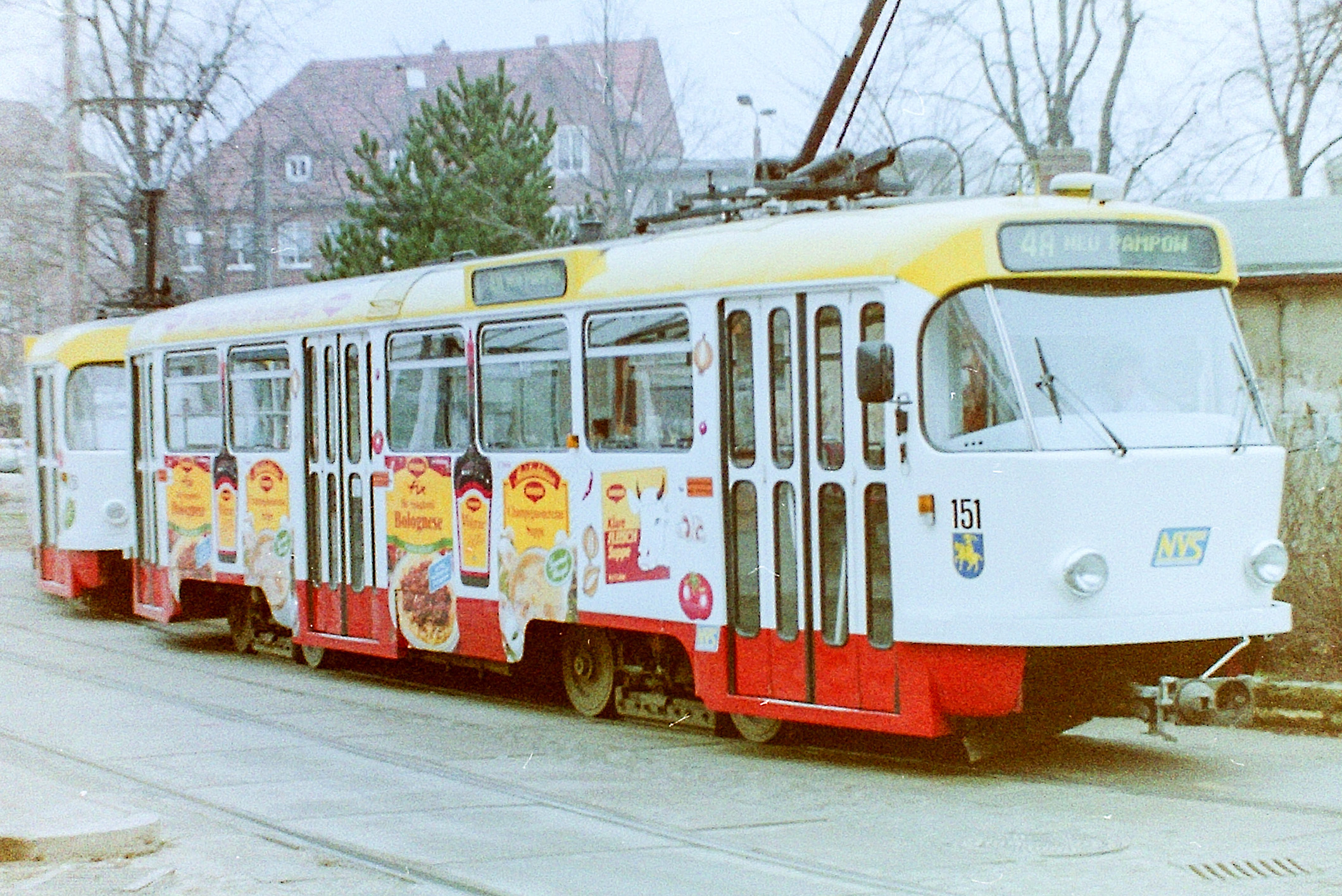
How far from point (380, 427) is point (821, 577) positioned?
16.4ft

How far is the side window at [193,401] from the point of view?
16.6m

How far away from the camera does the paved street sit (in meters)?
7.74

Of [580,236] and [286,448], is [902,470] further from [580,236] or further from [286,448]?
[286,448]

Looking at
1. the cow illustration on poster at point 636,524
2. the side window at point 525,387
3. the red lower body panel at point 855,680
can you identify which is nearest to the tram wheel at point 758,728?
the red lower body panel at point 855,680

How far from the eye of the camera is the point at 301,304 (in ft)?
50.3

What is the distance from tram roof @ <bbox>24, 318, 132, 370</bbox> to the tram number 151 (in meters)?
12.7

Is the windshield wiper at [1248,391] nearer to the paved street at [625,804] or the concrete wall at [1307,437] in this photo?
the concrete wall at [1307,437]

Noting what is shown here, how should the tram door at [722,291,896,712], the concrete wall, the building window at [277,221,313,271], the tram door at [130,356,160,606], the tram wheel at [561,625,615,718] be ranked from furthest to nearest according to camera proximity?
the building window at [277,221,313,271] → the tram door at [130,356,160,606] → the tram wheel at [561,625,615,718] → the concrete wall → the tram door at [722,291,896,712]

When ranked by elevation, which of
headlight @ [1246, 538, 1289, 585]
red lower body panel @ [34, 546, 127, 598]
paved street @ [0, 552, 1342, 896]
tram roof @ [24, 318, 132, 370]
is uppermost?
tram roof @ [24, 318, 132, 370]

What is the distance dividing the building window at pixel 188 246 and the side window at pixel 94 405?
49.0 ft

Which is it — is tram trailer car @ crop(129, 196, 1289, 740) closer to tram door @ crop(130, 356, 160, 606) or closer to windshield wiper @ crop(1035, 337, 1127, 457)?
windshield wiper @ crop(1035, 337, 1127, 457)

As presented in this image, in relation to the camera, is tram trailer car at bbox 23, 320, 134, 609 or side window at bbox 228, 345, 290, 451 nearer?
side window at bbox 228, 345, 290, 451

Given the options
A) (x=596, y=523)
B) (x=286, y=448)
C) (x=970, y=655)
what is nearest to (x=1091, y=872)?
(x=970, y=655)

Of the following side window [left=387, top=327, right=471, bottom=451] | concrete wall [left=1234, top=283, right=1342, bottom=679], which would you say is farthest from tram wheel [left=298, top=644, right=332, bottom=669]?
concrete wall [left=1234, top=283, right=1342, bottom=679]
